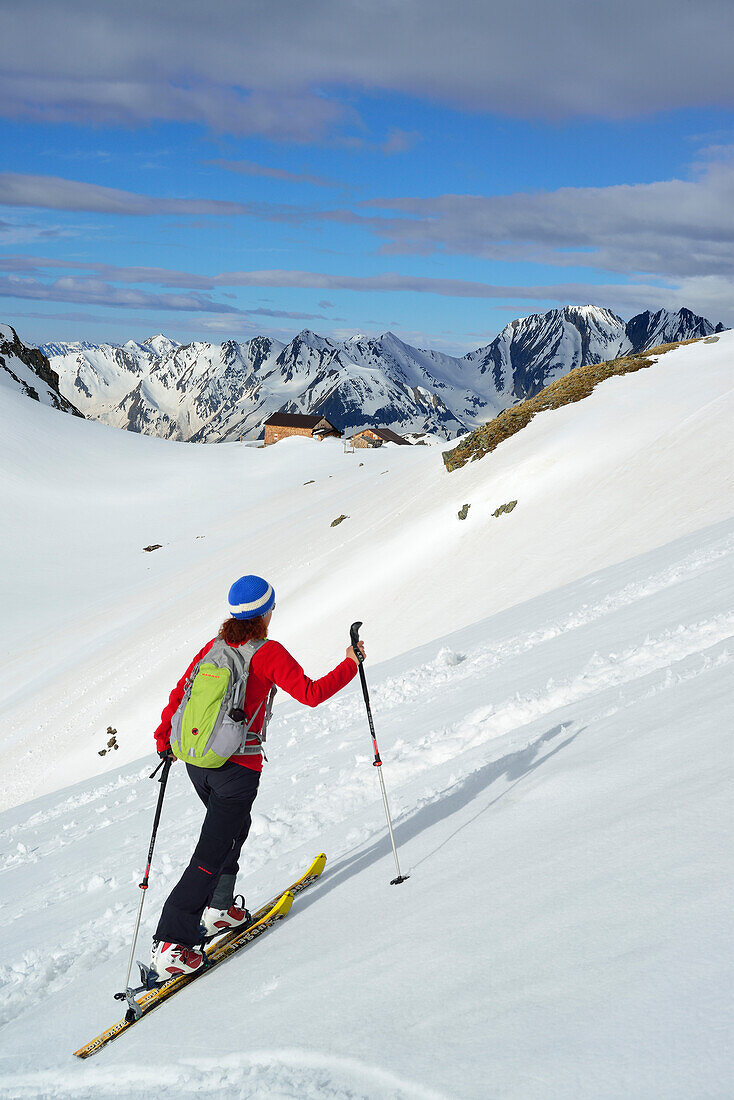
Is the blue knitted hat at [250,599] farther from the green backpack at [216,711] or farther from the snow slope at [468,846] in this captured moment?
the snow slope at [468,846]

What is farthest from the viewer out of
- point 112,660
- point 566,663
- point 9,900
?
point 112,660

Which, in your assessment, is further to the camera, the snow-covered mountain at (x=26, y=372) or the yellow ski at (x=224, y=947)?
the snow-covered mountain at (x=26, y=372)

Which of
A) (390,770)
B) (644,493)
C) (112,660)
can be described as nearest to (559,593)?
(644,493)

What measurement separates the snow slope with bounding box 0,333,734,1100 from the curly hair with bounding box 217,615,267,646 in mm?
1987

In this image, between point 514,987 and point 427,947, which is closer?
point 514,987

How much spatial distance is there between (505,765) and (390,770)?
1.77 m

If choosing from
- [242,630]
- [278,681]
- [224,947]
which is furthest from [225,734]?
[224,947]

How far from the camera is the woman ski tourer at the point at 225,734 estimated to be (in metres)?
5.07

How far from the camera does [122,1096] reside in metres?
3.72

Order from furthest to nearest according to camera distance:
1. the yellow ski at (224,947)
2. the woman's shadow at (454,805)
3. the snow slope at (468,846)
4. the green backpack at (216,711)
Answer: the woman's shadow at (454,805)
the green backpack at (216,711)
the yellow ski at (224,947)
the snow slope at (468,846)

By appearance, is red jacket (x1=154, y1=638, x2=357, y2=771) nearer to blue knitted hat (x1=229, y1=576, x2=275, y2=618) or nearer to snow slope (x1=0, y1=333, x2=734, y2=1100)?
blue knitted hat (x1=229, y1=576, x2=275, y2=618)

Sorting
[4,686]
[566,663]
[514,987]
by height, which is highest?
[514,987]

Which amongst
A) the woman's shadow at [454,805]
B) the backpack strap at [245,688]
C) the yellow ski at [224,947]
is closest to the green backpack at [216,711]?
the backpack strap at [245,688]

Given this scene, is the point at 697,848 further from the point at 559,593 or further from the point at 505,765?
the point at 559,593
